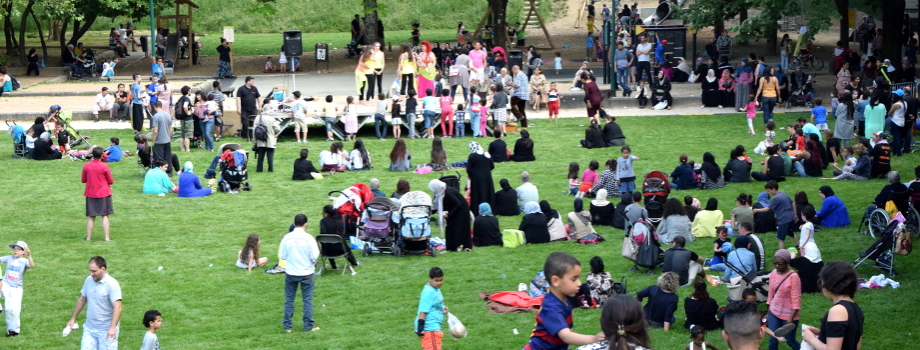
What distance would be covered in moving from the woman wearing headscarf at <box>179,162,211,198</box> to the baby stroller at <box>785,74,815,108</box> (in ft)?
57.1

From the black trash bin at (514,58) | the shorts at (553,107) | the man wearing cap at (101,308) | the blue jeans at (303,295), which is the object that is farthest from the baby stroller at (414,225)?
the black trash bin at (514,58)

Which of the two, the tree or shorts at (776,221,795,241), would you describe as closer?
shorts at (776,221,795,241)

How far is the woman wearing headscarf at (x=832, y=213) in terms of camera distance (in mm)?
17156

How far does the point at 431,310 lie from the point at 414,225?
583 centimetres

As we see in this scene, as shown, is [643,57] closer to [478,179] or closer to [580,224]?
[478,179]

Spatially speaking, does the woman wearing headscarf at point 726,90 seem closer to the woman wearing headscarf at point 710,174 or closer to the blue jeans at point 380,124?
the blue jeans at point 380,124

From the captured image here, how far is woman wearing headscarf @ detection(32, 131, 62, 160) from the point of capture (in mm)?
24250

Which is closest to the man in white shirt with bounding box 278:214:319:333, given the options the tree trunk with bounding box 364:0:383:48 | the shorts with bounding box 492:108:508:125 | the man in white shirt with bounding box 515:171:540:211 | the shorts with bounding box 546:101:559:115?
the man in white shirt with bounding box 515:171:540:211

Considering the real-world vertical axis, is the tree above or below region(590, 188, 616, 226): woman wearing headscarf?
above

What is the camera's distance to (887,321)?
12469 mm

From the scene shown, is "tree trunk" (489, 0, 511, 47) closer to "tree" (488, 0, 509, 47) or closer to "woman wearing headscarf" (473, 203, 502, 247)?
"tree" (488, 0, 509, 47)

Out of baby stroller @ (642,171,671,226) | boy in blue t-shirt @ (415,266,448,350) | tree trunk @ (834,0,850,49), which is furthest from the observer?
tree trunk @ (834,0,850,49)

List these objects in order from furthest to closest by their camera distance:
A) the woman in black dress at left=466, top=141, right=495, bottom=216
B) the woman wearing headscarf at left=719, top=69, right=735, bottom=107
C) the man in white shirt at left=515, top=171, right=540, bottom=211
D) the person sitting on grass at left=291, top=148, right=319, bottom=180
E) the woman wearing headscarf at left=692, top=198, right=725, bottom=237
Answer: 1. the woman wearing headscarf at left=719, top=69, right=735, bottom=107
2. the person sitting on grass at left=291, top=148, right=319, bottom=180
3. the man in white shirt at left=515, top=171, right=540, bottom=211
4. the woman in black dress at left=466, top=141, right=495, bottom=216
5. the woman wearing headscarf at left=692, top=198, right=725, bottom=237

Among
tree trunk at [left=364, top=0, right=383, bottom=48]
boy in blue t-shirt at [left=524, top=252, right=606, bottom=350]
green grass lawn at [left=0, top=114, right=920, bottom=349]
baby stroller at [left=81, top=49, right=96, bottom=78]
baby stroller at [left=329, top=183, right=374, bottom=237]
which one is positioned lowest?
green grass lawn at [left=0, top=114, right=920, bottom=349]
